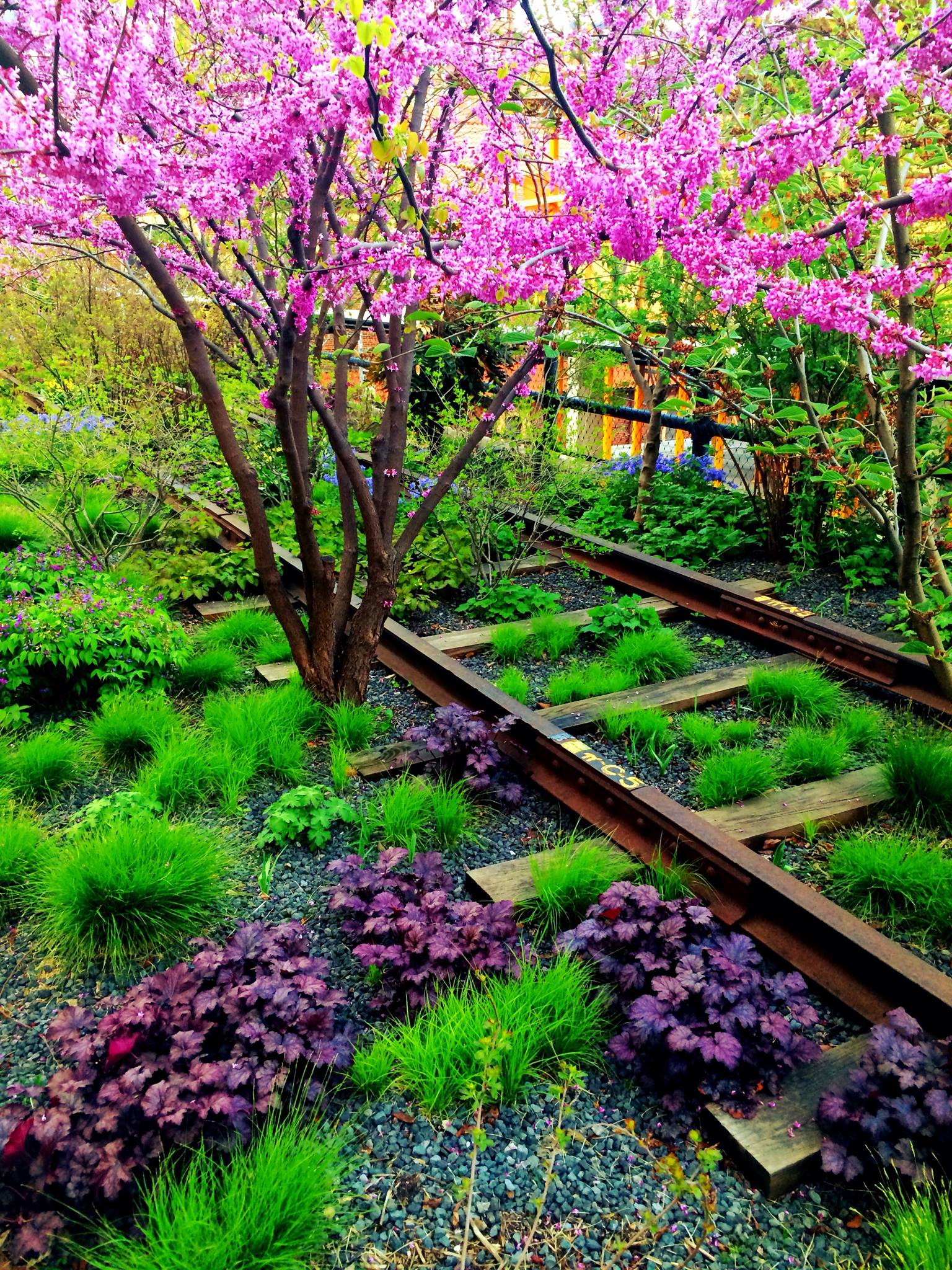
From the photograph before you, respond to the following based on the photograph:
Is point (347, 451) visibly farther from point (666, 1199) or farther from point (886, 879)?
point (666, 1199)

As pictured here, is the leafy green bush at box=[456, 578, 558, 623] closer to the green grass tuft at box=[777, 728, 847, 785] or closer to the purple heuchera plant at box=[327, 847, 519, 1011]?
the green grass tuft at box=[777, 728, 847, 785]

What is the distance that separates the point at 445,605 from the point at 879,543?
8.89 feet

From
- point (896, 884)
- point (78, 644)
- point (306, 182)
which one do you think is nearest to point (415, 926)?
point (896, 884)

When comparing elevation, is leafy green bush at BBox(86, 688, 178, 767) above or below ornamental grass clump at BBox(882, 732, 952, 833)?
below

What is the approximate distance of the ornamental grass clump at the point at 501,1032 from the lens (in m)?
2.38

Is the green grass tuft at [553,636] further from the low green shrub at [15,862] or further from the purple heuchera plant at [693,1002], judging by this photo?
the low green shrub at [15,862]

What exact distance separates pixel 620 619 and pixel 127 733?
8.61 feet

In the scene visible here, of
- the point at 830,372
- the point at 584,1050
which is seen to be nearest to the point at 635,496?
the point at 830,372

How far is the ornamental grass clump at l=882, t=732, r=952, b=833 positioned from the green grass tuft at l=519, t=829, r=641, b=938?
1104 mm

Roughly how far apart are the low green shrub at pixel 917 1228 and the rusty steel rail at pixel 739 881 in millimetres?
473

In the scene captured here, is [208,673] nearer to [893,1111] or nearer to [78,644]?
[78,644]

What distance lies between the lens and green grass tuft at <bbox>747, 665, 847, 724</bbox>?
165 inches

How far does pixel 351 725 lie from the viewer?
4156mm

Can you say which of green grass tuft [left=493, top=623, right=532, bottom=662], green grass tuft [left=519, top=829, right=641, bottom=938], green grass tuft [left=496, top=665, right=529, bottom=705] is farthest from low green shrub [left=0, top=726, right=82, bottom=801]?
green grass tuft [left=493, top=623, right=532, bottom=662]
